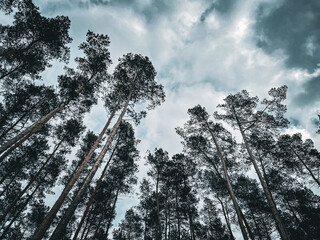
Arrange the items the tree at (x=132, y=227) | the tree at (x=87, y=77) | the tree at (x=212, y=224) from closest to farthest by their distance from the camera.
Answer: the tree at (x=87, y=77) < the tree at (x=212, y=224) < the tree at (x=132, y=227)

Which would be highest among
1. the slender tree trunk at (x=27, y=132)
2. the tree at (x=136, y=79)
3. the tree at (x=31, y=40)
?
the tree at (x=136, y=79)

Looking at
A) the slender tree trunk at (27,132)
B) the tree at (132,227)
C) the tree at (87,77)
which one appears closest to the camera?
the slender tree trunk at (27,132)

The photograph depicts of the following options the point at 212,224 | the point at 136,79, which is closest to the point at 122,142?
the point at 136,79

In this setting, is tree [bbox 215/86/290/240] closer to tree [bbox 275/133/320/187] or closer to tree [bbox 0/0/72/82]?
tree [bbox 275/133/320/187]

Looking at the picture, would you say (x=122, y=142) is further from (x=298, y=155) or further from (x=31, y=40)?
(x=298, y=155)

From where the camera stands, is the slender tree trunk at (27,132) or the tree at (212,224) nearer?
the slender tree trunk at (27,132)

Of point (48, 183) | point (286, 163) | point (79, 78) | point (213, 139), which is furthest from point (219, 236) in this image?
point (79, 78)

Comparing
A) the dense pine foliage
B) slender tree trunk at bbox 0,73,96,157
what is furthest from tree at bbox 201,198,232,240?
slender tree trunk at bbox 0,73,96,157

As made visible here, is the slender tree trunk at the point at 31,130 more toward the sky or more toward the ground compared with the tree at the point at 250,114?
more toward the ground

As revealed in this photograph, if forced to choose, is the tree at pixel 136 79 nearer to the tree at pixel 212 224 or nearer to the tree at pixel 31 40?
the tree at pixel 31 40

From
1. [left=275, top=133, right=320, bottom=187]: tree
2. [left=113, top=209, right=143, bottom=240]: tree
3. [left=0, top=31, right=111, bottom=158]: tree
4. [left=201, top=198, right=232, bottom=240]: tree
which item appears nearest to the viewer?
[left=0, top=31, right=111, bottom=158]: tree

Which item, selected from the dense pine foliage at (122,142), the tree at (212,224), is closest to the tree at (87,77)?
the dense pine foliage at (122,142)

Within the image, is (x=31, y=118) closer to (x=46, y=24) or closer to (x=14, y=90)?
(x=14, y=90)

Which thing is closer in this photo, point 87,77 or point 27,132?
point 27,132
